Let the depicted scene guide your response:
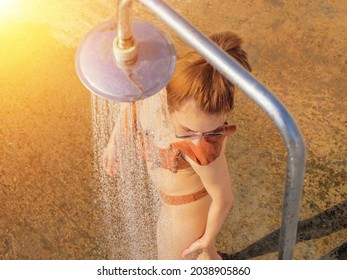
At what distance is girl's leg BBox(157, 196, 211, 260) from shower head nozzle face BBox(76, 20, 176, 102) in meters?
1.53

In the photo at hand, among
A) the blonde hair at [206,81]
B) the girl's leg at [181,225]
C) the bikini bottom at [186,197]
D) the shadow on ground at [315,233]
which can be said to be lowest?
the shadow on ground at [315,233]

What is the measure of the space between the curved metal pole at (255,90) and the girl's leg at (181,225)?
5.20 feet

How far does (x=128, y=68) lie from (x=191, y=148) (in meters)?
1.17

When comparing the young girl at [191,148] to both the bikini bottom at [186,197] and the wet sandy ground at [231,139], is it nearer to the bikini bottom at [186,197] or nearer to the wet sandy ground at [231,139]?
the bikini bottom at [186,197]

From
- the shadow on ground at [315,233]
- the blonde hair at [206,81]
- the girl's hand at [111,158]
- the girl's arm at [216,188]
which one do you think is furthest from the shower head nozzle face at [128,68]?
the shadow on ground at [315,233]

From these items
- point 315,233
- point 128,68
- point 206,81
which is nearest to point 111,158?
point 206,81

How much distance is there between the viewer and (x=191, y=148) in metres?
2.86

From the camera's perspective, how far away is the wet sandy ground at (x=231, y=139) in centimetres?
396

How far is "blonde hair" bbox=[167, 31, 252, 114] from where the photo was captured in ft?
8.85

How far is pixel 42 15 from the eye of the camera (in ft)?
17.2

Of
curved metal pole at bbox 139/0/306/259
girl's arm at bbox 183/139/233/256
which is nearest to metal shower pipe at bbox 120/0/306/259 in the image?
curved metal pole at bbox 139/0/306/259
